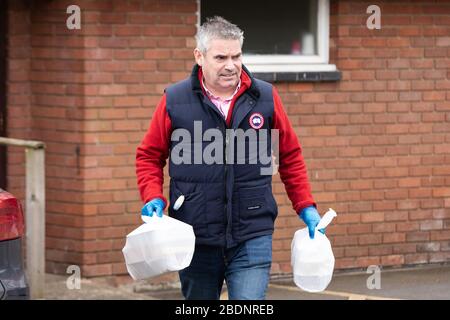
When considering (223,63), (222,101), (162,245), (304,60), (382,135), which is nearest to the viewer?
(162,245)

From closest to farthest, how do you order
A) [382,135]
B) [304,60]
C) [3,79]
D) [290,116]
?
[3,79], [290,116], [304,60], [382,135]

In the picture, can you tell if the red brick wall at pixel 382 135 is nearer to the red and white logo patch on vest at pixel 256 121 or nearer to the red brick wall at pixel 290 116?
the red brick wall at pixel 290 116

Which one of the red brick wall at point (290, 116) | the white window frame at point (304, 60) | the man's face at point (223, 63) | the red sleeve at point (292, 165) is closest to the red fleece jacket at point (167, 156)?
the red sleeve at point (292, 165)

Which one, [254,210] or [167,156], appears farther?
[167,156]

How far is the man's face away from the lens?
5.72 m

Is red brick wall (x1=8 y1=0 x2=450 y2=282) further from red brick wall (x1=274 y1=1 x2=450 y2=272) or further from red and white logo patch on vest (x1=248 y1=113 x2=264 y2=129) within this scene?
red and white logo patch on vest (x1=248 y1=113 x2=264 y2=129)

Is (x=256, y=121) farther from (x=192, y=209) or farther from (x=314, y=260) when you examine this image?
(x=314, y=260)

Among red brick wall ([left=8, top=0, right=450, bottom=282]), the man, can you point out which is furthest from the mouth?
red brick wall ([left=8, top=0, right=450, bottom=282])

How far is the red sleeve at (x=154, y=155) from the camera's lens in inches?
229

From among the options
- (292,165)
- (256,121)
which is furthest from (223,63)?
(292,165)

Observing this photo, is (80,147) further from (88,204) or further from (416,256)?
(416,256)

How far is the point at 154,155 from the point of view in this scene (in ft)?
19.3

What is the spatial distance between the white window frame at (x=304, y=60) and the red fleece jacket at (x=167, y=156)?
3.67 meters

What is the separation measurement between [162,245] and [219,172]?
44 cm
